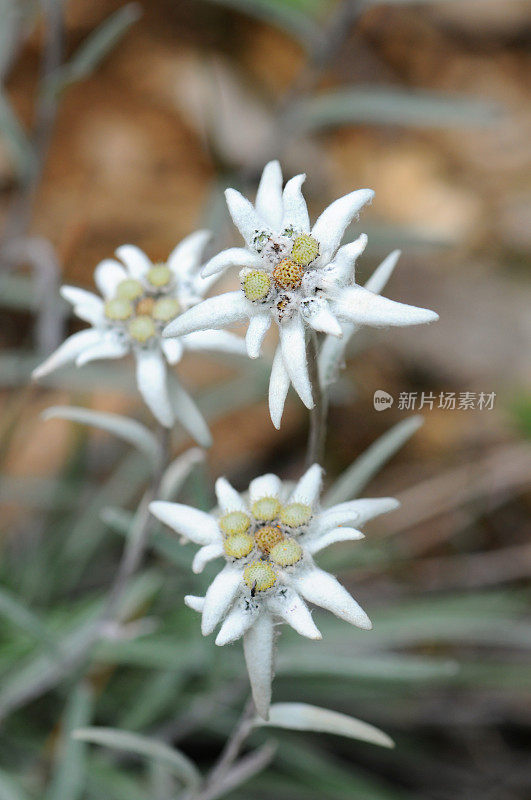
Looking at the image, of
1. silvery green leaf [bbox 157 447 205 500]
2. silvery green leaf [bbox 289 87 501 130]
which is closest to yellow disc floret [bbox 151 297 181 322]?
silvery green leaf [bbox 157 447 205 500]

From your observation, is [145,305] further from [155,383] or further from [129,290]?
[155,383]

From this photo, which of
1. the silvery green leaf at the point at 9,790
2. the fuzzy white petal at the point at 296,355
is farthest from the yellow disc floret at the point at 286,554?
the silvery green leaf at the point at 9,790

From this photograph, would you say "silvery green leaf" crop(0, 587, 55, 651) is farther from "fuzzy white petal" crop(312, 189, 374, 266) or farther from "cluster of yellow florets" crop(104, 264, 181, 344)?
"fuzzy white petal" crop(312, 189, 374, 266)

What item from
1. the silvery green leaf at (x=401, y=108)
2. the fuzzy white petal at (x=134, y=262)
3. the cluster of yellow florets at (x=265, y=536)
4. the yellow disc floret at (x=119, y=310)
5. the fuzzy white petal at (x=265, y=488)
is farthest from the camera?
the silvery green leaf at (x=401, y=108)

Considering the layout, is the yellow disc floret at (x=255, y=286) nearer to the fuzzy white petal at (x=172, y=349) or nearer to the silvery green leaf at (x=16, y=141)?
the fuzzy white petal at (x=172, y=349)

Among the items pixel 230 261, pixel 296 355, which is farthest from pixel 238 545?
pixel 230 261

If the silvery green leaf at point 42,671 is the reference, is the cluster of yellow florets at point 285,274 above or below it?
above

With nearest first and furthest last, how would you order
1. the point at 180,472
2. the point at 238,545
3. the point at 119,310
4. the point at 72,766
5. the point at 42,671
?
the point at 238,545
the point at 119,310
the point at 180,472
the point at 72,766
the point at 42,671
